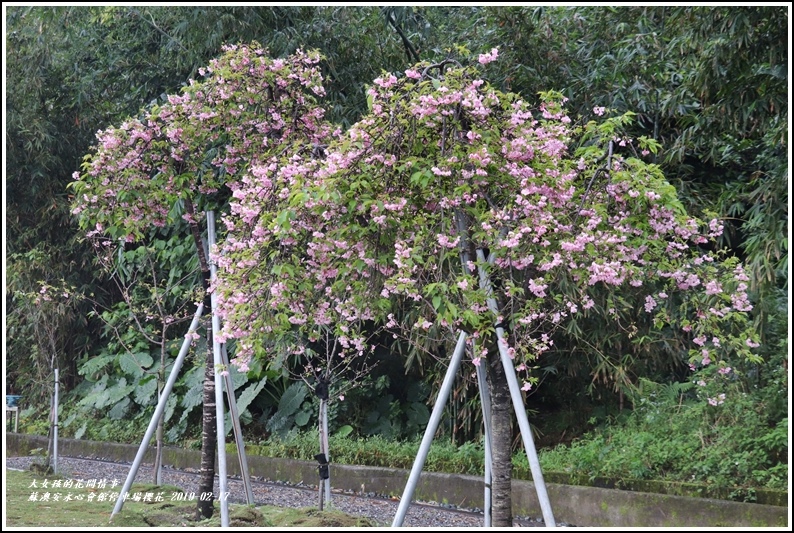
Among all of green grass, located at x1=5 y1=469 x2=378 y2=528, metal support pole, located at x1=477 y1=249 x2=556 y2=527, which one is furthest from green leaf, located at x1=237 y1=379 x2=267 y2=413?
metal support pole, located at x1=477 y1=249 x2=556 y2=527

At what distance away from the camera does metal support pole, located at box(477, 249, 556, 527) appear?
392cm

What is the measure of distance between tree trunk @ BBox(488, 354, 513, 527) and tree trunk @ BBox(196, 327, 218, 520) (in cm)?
200

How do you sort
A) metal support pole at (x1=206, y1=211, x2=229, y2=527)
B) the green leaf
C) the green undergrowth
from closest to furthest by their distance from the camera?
metal support pole at (x1=206, y1=211, x2=229, y2=527)
the green undergrowth
the green leaf

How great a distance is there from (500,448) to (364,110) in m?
4.31

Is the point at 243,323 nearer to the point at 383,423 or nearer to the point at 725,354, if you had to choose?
the point at 725,354

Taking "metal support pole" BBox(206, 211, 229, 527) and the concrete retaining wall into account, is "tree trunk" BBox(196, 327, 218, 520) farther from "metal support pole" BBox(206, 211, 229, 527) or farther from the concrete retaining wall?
the concrete retaining wall

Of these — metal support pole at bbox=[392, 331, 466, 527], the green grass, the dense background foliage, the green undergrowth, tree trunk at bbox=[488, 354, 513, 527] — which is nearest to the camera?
metal support pole at bbox=[392, 331, 466, 527]

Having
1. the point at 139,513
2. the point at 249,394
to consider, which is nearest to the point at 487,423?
the point at 139,513

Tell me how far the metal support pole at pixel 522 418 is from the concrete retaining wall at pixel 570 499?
69.5 inches

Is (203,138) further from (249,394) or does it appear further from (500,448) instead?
(249,394)

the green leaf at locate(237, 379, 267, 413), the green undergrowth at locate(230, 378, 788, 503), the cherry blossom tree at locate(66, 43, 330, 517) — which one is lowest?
the green undergrowth at locate(230, 378, 788, 503)

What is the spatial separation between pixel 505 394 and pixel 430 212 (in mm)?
1007

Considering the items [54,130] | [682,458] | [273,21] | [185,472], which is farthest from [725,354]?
[54,130]

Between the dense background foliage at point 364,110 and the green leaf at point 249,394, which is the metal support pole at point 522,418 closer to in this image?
the dense background foliage at point 364,110
